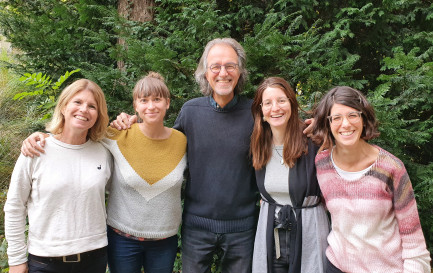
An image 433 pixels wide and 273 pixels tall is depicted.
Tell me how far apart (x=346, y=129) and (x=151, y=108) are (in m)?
1.37

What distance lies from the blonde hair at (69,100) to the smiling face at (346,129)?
1.63 meters

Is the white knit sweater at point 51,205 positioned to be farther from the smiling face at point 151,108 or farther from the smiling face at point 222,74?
the smiling face at point 222,74

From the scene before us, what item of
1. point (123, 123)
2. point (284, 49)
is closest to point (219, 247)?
point (123, 123)

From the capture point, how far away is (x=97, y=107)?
233 cm

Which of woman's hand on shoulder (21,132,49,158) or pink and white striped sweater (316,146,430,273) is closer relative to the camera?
pink and white striped sweater (316,146,430,273)

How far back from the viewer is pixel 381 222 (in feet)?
6.32

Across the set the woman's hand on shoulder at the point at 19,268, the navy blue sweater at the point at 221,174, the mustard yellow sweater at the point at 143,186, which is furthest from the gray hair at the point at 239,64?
the woman's hand on shoulder at the point at 19,268

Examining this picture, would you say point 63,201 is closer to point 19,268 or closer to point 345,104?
point 19,268

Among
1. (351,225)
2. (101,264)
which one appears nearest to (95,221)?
(101,264)

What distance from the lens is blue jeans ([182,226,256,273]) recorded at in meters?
2.51

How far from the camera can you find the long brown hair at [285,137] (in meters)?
2.32

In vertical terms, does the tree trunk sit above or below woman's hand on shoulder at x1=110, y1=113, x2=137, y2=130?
above

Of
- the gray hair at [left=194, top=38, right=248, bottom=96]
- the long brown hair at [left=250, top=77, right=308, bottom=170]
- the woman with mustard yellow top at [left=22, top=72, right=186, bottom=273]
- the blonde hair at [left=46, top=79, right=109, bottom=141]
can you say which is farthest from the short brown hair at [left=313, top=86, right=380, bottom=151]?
the blonde hair at [left=46, top=79, right=109, bottom=141]

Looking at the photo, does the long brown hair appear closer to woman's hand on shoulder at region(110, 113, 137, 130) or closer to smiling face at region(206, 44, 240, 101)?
smiling face at region(206, 44, 240, 101)
